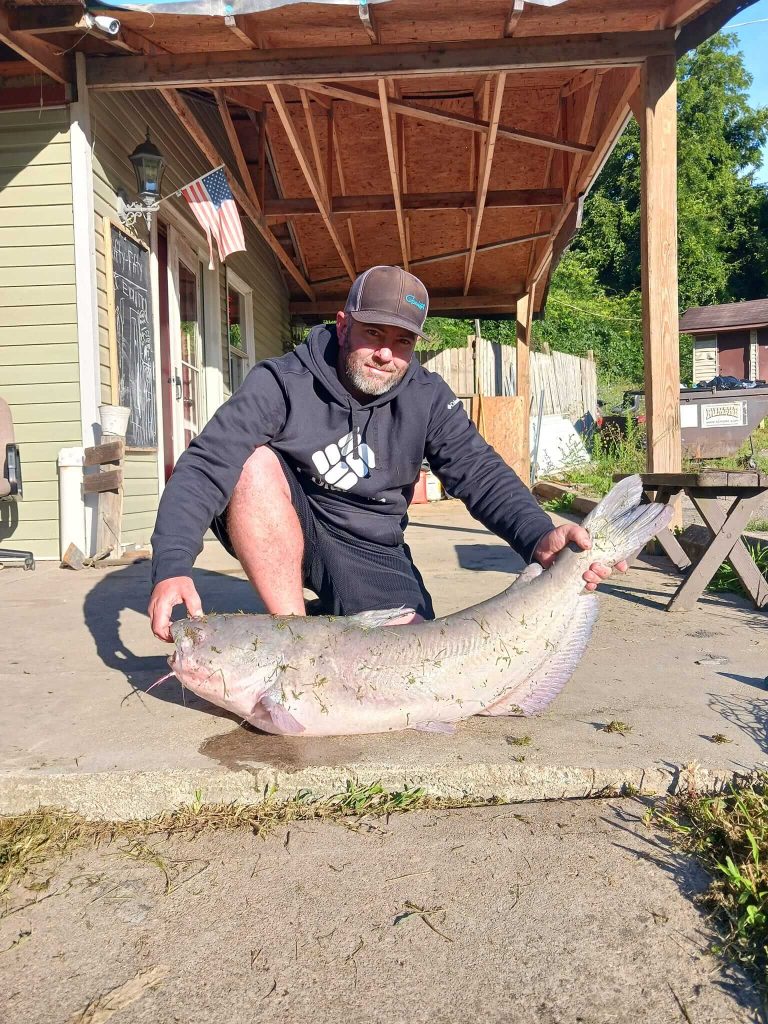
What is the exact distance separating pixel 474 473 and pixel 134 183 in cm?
548

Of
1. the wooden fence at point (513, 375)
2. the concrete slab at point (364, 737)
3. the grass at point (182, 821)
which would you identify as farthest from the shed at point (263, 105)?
the wooden fence at point (513, 375)

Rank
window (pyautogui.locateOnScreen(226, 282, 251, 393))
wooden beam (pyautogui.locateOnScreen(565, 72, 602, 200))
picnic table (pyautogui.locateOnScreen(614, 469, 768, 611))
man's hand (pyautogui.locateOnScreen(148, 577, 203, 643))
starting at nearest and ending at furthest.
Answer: man's hand (pyautogui.locateOnScreen(148, 577, 203, 643))
picnic table (pyautogui.locateOnScreen(614, 469, 768, 611))
wooden beam (pyautogui.locateOnScreen(565, 72, 602, 200))
window (pyautogui.locateOnScreen(226, 282, 251, 393))

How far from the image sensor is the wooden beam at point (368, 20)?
525cm

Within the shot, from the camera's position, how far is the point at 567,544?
9.03 feet

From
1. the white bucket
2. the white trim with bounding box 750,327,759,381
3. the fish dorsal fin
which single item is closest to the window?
the white bucket

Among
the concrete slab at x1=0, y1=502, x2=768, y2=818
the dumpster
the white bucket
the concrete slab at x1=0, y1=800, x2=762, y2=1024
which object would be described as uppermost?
the dumpster

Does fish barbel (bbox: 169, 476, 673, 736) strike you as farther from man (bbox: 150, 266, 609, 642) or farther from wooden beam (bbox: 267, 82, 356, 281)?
wooden beam (bbox: 267, 82, 356, 281)

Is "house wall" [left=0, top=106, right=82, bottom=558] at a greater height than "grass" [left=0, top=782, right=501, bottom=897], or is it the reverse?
"house wall" [left=0, top=106, right=82, bottom=558]

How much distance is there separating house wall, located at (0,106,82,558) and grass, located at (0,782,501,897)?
4.64 m

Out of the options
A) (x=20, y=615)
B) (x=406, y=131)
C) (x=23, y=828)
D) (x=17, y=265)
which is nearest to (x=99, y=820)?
(x=23, y=828)

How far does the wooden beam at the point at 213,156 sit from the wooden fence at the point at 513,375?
4.26m

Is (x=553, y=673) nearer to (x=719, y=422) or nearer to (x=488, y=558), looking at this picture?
(x=488, y=558)

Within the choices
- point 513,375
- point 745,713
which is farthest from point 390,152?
point 513,375

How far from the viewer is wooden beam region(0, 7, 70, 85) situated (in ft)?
17.0
